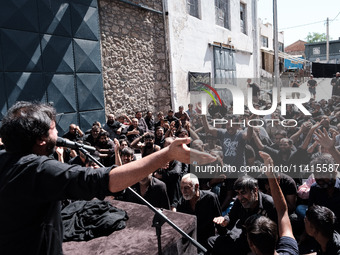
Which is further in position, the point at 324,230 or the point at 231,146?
the point at 231,146

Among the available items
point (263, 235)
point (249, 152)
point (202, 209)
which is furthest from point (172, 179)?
point (263, 235)

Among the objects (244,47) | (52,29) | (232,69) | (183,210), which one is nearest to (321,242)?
(183,210)

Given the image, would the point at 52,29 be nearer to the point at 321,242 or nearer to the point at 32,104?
the point at 32,104

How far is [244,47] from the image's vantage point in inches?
663

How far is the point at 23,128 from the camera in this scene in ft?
5.23

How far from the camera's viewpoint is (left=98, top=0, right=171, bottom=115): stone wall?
905 cm

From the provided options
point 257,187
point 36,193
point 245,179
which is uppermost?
point 36,193

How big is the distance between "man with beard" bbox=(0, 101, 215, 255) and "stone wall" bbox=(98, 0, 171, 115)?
7.53 m

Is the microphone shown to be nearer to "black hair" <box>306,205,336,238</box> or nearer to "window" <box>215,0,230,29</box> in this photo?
"black hair" <box>306,205,336,238</box>

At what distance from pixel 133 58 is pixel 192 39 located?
11.8 ft

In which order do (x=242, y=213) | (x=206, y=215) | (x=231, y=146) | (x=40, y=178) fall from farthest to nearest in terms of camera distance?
(x=231, y=146) < (x=206, y=215) < (x=242, y=213) < (x=40, y=178)

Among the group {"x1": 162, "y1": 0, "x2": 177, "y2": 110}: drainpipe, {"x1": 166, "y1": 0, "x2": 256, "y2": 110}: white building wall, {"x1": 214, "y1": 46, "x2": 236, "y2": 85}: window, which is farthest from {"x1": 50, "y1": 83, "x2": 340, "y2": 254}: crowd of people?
{"x1": 214, "y1": 46, "x2": 236, "y2": 85}: window

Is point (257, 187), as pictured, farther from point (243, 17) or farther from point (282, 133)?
point (243, 17)

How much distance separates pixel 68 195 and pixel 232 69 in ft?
49.2
